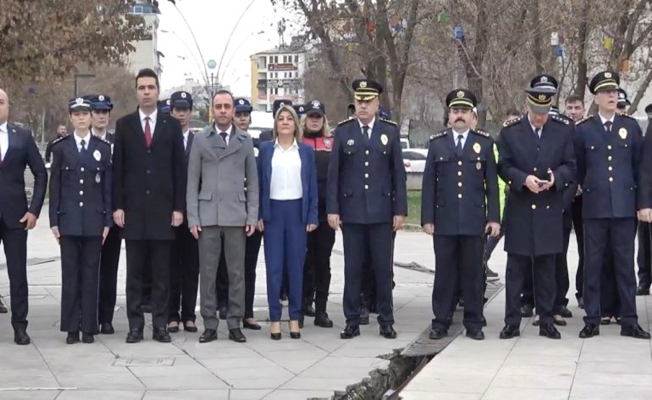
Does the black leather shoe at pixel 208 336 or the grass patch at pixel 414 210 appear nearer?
the black leather shoe at pixel 208 336

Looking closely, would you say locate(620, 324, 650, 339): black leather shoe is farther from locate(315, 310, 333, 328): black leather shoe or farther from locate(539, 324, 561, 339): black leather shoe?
locate(315, 310, 333, 328): black leather shoe

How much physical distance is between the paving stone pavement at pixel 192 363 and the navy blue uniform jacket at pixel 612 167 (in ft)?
6.83

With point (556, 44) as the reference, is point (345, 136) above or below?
below

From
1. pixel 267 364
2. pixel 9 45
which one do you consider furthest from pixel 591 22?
pixel 267 364

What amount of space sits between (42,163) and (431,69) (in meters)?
24.2

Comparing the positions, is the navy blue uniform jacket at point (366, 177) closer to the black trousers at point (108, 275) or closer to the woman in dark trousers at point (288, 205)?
the woman in dark trousers at point (288, 205)

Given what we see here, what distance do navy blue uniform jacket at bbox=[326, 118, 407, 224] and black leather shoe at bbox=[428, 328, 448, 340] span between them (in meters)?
1.07

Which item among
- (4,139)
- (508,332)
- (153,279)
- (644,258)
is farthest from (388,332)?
(644,258)

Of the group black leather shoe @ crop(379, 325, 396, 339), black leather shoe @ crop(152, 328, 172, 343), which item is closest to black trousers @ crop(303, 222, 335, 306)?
black leather shoe @ crop(379, 325, 396, 339)

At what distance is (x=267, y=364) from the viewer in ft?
31.9

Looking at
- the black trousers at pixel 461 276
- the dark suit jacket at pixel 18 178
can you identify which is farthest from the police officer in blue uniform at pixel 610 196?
the dark suit jacket at pixel 18 178

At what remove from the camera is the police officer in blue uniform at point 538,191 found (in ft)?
35.5

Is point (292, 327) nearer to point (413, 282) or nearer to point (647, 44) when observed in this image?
point (413, 282)

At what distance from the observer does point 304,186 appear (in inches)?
434
